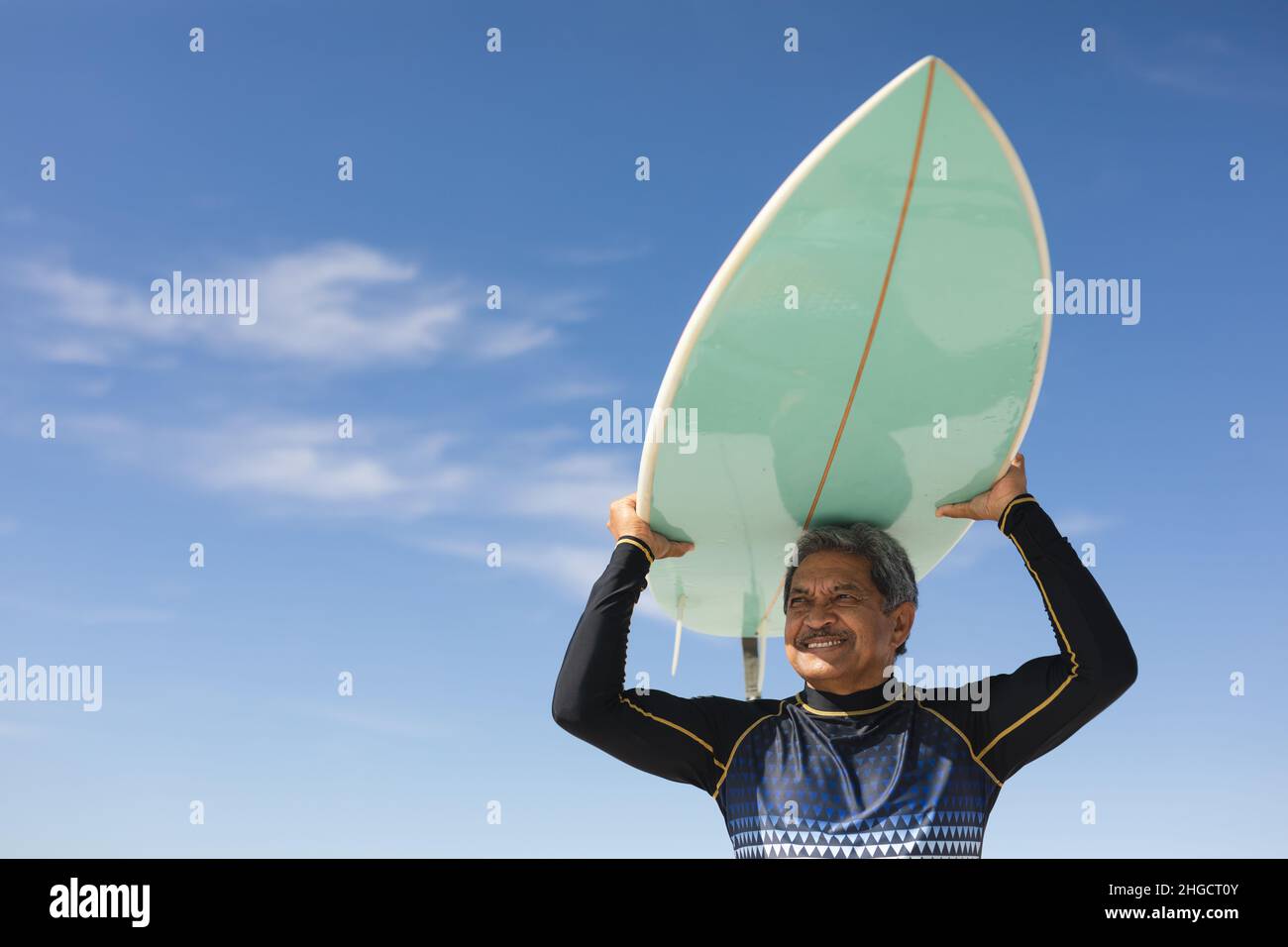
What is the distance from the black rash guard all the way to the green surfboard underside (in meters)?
0.33

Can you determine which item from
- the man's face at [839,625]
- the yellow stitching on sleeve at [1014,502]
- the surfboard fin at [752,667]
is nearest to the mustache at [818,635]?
the man's face at [839,625]

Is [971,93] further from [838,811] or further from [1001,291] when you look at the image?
[838,811]

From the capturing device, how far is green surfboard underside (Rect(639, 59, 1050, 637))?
3328mm

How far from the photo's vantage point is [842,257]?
3.57 meters

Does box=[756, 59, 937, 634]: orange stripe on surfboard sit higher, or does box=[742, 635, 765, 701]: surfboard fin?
box=[756, 59, 937, 634]: orange stripe on surfboard

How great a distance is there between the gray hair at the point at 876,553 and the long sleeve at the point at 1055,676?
434mm

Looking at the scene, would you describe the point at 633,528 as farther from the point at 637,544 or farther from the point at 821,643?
the point at 821,643

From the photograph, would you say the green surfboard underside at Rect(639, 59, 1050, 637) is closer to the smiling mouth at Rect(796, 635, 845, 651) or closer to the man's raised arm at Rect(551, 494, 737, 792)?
the man's raised arm at Rect(551, 494, 737, 792)
